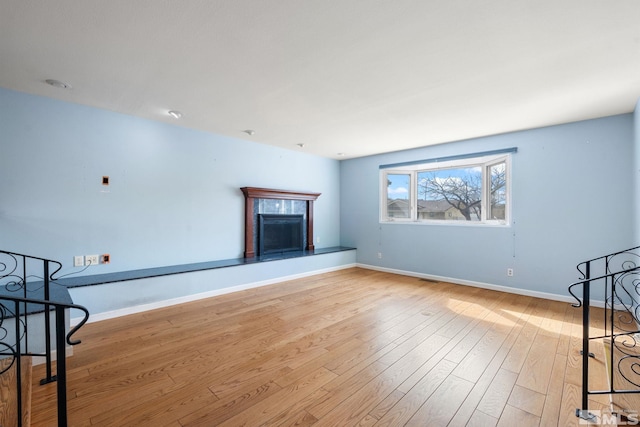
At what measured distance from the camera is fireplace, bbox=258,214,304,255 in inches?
187

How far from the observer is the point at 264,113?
3.35 m

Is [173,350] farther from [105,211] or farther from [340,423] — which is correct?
[105,211]

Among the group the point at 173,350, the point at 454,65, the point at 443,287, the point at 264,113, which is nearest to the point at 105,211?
the point at 173,350

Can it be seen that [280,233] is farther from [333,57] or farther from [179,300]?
[333,57]

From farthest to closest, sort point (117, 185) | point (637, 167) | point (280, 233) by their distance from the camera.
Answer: point (280, 233) < point (117, 185) < point (637, 167)

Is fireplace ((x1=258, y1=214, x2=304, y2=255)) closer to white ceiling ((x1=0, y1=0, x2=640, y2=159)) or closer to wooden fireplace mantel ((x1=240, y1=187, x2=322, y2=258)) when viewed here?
wooden fireplace mantel ((x1=240, y1=187, x2=322, y2=258))

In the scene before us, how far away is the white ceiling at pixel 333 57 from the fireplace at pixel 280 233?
1.90 meters

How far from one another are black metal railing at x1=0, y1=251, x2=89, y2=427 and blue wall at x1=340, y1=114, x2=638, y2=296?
4.63m

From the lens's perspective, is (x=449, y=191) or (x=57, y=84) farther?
→ (x=449, y=191)

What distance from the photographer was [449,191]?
189 inches

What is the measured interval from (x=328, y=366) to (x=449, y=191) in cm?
375

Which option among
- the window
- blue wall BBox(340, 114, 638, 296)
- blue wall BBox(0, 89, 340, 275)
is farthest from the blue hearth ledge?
blue wall BBox(340, 114, 638, 296)

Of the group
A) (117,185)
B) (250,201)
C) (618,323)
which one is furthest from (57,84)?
(618,323)

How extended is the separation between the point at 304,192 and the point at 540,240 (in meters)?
3.70
